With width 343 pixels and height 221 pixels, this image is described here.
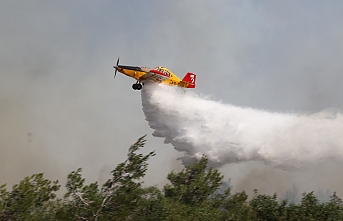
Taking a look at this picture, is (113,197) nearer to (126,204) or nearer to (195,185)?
(126,204)

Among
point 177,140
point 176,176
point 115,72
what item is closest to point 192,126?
point 177,140

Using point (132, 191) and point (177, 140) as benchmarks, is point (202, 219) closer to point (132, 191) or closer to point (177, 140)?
point (132, 191)

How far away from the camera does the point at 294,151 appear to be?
3975 centimetres

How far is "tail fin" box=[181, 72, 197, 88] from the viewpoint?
4409cm

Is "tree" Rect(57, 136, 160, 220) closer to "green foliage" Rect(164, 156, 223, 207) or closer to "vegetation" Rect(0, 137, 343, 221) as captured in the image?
"vegetation" Rect(0, 137, 343, 221)

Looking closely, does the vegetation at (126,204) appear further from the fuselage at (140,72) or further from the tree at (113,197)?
the fuselage at (140,72)

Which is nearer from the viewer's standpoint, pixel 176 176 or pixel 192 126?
pixel 192 126

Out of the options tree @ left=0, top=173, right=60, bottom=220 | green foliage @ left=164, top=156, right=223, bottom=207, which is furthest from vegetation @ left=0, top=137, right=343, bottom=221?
green foliage @ left=164, top=156, right=223, bottom=207

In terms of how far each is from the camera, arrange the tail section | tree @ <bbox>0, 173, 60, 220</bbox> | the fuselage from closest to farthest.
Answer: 1. tree @ <bbox>0, 173, 60, 220</bbox>
2. the fuselage
3. the tail section

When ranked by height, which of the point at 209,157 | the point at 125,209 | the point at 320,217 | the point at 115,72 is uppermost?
the point at 115,72

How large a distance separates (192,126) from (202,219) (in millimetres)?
12135

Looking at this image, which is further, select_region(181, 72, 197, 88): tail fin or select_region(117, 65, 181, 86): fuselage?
select_region(181, 72, 197, 88): tail fin

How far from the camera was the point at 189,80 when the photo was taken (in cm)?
4441

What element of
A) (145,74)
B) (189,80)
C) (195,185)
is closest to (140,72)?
(145,74)
